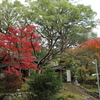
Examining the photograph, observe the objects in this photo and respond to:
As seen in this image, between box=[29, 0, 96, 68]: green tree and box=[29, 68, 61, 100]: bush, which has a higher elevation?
box=[29, 0, 96, 68]: green tree

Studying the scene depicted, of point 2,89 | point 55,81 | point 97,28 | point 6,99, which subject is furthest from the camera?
point 97,28

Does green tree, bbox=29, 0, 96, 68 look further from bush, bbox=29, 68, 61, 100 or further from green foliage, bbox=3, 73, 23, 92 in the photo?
bush, bbox=29, 68, 61, 100

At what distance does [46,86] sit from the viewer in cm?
750

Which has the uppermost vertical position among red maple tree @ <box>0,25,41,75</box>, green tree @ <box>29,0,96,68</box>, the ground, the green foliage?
green tree @ <box>29,0,96,68</box>

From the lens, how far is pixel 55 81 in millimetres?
7477

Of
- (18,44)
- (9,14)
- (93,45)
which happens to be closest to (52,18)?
(18,44)

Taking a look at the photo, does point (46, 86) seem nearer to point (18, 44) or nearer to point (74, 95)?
point (18, 44)

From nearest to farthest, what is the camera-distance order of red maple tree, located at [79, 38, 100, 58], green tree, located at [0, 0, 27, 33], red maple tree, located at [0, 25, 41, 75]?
red maple tree, located at [0, 25, 41, 75], green tree, located at [0, 0, 27, 33], red maple tree, located at [79, 38, 100, 58]

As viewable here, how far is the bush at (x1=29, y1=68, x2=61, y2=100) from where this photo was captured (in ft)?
24.1

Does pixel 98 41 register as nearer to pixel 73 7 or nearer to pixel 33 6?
pixel 73 7

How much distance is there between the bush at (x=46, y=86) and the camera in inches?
289

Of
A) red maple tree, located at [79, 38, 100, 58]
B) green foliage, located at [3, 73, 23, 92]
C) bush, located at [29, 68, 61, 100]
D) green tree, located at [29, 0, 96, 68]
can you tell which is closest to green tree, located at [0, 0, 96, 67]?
green tree, located at [29, 0, 96, 68]

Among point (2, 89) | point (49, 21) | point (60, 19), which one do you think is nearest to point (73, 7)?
point (60, 19)

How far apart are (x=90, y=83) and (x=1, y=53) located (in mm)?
13839
